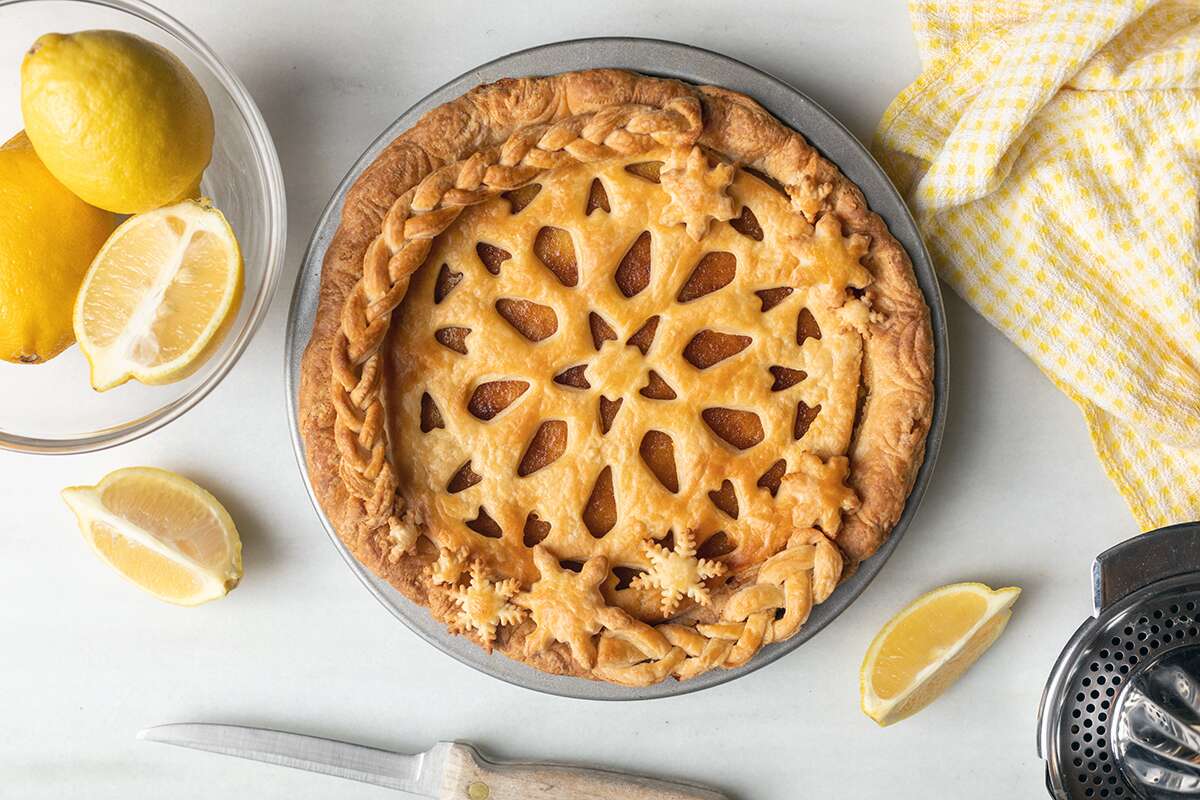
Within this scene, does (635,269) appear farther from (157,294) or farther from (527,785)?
(527,785)

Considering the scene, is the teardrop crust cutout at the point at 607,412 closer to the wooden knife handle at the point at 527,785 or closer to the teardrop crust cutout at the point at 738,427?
the teardrop crust cutout at the point at 738,427

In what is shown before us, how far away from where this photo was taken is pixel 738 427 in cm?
165

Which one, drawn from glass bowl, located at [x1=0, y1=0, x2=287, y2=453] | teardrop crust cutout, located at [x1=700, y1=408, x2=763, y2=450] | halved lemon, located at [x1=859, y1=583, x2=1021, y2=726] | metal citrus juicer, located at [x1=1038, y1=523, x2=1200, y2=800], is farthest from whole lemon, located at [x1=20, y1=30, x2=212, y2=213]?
metal citrus juicer, located at [x1=1038, y1=523, x2=1200, y2=800]

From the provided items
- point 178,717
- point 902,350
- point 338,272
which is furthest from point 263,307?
point 902,350

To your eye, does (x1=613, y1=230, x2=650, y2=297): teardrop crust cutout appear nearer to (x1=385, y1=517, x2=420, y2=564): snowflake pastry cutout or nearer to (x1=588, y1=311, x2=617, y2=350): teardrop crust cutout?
(x1=588, y1=311, x2=617, y2=350): teardrop crust cutout

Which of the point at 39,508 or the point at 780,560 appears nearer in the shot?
the point at 780,560

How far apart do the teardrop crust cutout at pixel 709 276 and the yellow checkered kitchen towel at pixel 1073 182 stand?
355 mm

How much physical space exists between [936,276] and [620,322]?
0.56 m

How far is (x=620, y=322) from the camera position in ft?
5.30

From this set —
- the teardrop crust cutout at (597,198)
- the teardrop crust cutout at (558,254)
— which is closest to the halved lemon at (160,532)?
the teardrop crust cutout at (558,254)

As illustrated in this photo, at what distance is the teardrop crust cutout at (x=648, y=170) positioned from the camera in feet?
5.31

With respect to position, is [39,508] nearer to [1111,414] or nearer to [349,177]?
[349,177]

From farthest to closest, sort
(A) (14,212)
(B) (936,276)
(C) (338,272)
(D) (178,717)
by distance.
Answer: (D) (178,717)
(B) (936,276)
(C) (338,272)
(A) (14,212)

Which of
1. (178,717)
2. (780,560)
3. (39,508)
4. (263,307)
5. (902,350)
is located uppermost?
(902,350)
